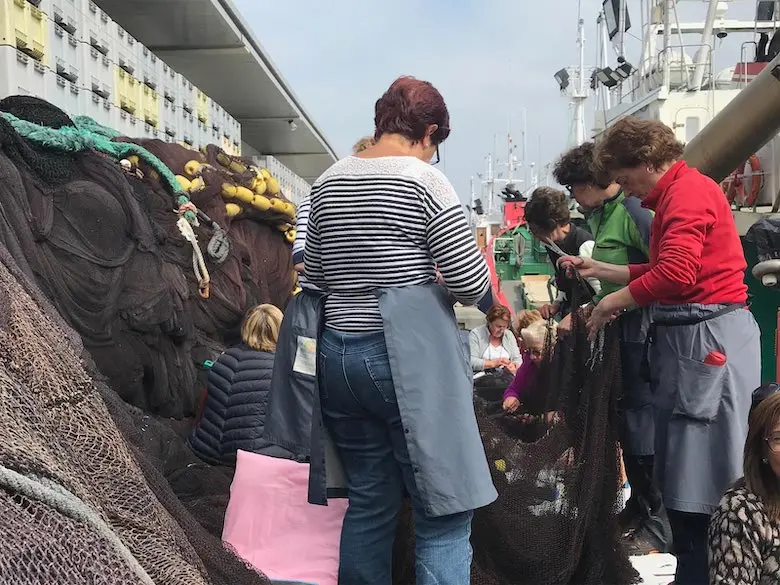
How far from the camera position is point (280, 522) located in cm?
309

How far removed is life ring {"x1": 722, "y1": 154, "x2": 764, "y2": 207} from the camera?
29.1 feet

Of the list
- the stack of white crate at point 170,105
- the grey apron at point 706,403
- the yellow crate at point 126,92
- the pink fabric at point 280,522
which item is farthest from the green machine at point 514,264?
the grey apron at point 706,403

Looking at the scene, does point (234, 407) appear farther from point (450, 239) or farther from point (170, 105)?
point (170, 105)

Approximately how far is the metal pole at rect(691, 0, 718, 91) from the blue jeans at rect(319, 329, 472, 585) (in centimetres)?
1149

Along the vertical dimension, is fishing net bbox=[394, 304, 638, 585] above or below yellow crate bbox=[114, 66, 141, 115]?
below

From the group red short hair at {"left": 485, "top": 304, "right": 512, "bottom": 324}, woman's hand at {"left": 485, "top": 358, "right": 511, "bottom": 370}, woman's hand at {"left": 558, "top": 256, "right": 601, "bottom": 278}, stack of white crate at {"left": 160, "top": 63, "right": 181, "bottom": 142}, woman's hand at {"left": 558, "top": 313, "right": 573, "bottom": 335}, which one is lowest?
woman's hand at {"left": 485, "top": 358, "right": 511, "bottom": 370}

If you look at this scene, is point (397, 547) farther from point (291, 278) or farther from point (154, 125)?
point (154, 125)

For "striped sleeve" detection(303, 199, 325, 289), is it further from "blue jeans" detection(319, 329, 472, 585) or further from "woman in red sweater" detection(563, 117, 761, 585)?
"woman in red sweater" detection(563, 117, 761, 585)

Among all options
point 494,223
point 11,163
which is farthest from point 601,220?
point 494,223

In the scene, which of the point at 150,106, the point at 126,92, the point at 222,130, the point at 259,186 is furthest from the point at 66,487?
the point at 222,130

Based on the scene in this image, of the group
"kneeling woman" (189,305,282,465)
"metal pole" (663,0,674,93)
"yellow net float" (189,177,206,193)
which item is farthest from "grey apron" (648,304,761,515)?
"metal pole" (663,0,674,93)

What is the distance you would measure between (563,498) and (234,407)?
1.48 m

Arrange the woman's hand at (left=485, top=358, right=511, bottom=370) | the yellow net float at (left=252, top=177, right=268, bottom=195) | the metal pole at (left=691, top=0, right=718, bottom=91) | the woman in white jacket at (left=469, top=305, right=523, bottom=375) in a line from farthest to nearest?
the metal pole at (left=691, top=0, right=718, bottom=91)
the woman in white jacket at (left=469, top=305, right=523, bottom=375)
the woman's hand at (left=485, top=358, right=511, bottom=370)
the yellow net float at (left=252, top=177, right=268, bottom=195)

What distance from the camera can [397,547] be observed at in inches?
117
